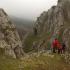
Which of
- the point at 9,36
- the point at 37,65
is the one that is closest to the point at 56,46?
the point at 37,65

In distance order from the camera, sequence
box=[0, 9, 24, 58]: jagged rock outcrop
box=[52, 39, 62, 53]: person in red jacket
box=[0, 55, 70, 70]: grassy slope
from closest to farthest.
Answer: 1. box=[0, 55, 70, 70]: grassy slope
2. box=[52, 39, 62, 53]: person in red jacket
3. box=[0, 9, 24, 58]: jagged rock outcrop

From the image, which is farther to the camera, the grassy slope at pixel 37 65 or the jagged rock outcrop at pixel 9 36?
the jagged rock outcrop at pixel 9 36

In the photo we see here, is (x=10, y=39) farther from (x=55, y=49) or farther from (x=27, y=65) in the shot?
(x=27, y=65)

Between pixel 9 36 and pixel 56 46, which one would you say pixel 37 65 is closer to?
pixel 56 46

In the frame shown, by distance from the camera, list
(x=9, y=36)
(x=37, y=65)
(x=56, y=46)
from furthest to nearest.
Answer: (x=9, y=36)
(x=56, y=46)
(x=37, y=65)

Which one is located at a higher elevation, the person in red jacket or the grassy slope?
the person in red jacket

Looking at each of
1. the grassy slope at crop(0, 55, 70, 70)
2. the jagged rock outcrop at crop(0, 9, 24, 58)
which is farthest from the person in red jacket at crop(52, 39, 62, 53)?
the jagged rock outcrop at crop(0, 9, 24, 58)

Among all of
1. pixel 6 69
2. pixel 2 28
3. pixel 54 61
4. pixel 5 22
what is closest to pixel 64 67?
pixel 54 61

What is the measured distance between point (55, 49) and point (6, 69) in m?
20.2

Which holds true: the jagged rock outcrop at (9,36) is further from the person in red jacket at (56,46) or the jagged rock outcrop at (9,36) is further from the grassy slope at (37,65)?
the grassy slope at (37,65)

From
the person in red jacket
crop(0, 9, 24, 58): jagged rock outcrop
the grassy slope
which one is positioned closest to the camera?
the grassy slope

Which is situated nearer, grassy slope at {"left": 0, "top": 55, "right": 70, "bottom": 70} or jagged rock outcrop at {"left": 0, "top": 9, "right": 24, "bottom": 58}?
grassy slope at {"left": 0, "top": 55, "right": 70, "bottom": 70}

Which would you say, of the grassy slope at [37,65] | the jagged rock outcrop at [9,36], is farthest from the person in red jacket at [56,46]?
the jagged rock outcrop at [9,36]

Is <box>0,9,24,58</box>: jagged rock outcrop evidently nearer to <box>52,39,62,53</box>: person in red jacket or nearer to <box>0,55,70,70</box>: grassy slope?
<box>52,39,62,53</box>: person in red jacket
